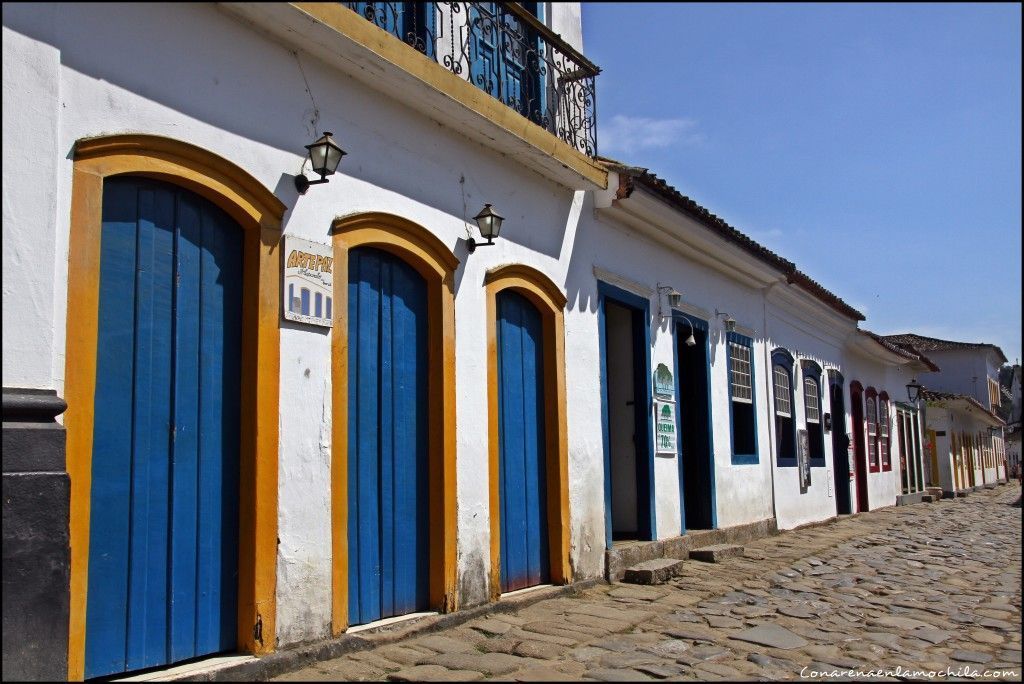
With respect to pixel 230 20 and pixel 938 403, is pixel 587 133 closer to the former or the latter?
pixel 230 20

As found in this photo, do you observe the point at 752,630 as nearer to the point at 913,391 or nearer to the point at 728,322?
the point at 728,322

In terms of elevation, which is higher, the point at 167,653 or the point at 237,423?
the point at 237,423

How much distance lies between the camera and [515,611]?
6.60m

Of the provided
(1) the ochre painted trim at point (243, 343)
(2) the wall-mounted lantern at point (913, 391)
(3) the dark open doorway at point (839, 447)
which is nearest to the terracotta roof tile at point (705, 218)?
(3) the dark open doorway at point (839, 447)

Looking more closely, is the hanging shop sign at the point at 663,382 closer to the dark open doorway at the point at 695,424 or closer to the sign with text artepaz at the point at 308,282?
the dark open doorway at the point at 695,424

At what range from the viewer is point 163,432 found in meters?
4.48

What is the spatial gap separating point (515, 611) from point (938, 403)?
28.1 meters

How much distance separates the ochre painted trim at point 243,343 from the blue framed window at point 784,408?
9.56 metres

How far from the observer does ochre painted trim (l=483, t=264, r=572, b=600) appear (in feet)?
22.4

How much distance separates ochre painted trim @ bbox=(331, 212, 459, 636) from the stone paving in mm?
549

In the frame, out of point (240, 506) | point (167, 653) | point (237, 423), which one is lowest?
point (167, 653)

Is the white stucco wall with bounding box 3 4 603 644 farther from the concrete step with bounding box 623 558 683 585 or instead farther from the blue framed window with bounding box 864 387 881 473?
the blue framed window with bounding box 864 387 881 473

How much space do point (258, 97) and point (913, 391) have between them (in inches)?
921

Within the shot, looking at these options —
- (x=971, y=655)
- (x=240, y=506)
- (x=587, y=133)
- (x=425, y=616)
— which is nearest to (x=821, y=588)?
(x=971, y=655)
